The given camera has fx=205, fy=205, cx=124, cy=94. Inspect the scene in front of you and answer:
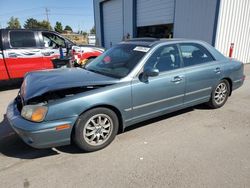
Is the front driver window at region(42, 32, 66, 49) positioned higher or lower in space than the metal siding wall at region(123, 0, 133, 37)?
lower

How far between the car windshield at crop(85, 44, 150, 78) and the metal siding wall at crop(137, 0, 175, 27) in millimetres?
9475

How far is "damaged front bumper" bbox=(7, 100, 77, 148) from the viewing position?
250cm

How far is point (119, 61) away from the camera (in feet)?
11.7

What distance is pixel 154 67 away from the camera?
3402 mm

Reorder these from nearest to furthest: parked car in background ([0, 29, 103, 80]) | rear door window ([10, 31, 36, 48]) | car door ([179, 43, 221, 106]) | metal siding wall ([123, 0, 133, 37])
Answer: car door ([179, 43, 221, 106]) < parked car in background ([0, 29, 103, 80]) < rear door window ([10, 31, 36, 48]) < metal siding wall ([123, 0, 133, 37])

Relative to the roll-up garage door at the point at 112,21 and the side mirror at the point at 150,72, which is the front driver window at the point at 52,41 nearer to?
the side mirror at the point at 150,72

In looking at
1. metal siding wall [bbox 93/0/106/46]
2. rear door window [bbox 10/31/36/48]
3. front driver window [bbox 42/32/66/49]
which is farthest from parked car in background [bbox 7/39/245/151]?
metal siding wall [bbox 93/0/106/46]

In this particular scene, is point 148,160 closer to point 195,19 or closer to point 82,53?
point 82,53

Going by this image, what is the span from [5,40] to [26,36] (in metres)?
0.64

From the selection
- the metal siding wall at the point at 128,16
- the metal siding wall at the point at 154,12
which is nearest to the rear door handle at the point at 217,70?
the metal siding wall at the point at 154,12

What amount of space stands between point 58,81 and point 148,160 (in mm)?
1687

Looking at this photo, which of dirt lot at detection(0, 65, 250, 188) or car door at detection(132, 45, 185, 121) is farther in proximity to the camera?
car door at detection(132, 45, 185, 121)

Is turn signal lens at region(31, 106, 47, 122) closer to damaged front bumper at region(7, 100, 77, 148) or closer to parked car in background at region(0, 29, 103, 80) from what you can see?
damaged front bumper at region(7, 100, 77, 148)

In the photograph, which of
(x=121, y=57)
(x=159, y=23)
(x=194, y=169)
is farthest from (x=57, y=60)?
(x=159, y=23)
